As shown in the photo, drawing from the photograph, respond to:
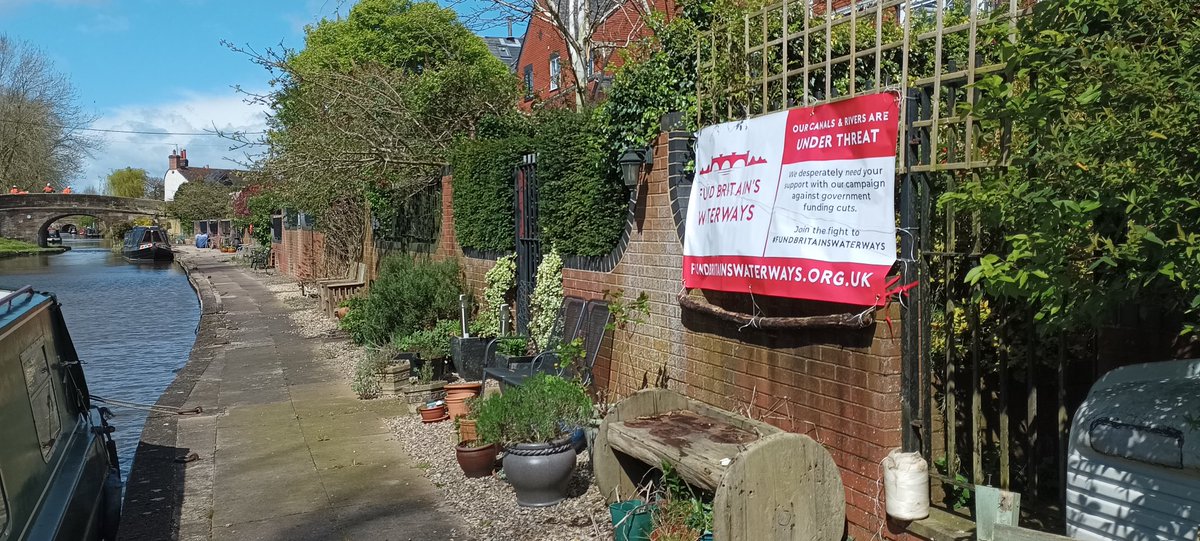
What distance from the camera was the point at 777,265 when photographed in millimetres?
5082

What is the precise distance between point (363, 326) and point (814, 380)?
8860 millimetres

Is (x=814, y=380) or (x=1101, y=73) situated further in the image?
(x=814, y=380)

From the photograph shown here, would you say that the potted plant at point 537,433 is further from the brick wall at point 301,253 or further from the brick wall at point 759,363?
the brick wall at point 301,253

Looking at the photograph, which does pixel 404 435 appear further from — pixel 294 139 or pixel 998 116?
pixel 294 139

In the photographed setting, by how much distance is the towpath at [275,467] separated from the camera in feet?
19.4

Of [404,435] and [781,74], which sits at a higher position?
[781,74]

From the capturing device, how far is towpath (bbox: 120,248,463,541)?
5.93 meters

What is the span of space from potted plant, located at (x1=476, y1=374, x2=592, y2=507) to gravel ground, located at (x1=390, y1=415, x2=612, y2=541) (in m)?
0.13

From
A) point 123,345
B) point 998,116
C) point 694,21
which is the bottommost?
point 123,345

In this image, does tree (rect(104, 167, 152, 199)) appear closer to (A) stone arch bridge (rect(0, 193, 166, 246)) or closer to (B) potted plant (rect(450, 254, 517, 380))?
(A) stone arch bridge (rect(0, 193, 166, 246))

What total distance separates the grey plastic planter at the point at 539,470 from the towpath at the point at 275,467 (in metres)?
0.49

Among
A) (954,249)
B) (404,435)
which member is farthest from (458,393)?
(954,249)

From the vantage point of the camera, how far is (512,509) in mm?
5973

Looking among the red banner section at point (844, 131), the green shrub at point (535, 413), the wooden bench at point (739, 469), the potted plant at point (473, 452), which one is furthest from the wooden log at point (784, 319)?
the potted plant at point (473, 452)
